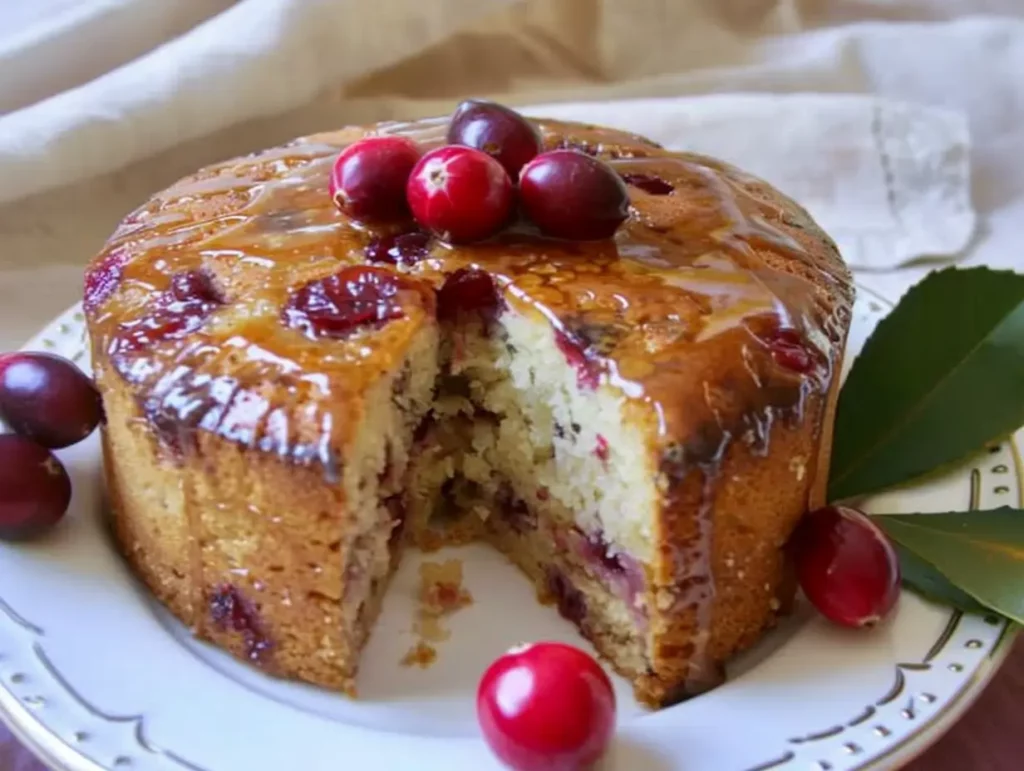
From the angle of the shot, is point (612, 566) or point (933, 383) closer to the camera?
point (612, 566)

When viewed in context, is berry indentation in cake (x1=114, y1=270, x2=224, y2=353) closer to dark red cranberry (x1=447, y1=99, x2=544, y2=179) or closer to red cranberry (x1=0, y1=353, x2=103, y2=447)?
red cranberry (x1=0, y1=353, x2=103, y2=447)

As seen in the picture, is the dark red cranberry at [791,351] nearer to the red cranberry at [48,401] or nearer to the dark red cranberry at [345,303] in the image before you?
the dark red cranberry at [345,303]

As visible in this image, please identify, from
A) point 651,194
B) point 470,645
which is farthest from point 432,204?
point 470,645

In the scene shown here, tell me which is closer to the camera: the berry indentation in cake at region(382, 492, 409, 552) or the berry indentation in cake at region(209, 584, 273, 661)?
the berry indentation in cake at region(209, 584, 273, 661)

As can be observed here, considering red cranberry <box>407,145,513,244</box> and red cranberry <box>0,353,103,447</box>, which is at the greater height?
red cranberry <box>407,145,513,244</box>

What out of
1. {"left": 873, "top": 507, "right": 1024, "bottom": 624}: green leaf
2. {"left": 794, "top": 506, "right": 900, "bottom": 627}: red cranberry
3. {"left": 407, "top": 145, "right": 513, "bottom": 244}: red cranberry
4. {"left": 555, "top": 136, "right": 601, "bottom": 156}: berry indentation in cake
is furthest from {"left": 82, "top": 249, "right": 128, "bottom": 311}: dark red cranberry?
{"left": 873, "top": 507, "right": 1024, "bottom": 624}: green leaf

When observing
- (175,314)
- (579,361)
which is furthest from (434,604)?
(175,314)

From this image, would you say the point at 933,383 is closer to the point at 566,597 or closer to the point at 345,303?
the point at 566,597
